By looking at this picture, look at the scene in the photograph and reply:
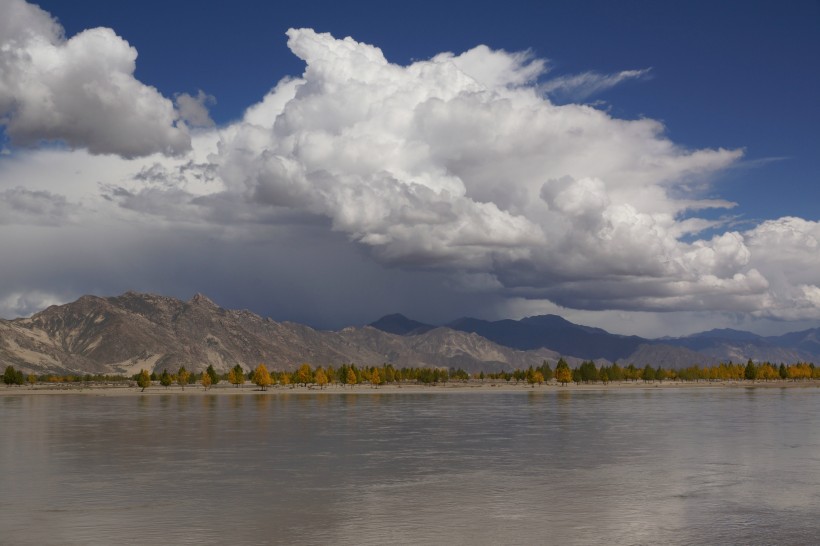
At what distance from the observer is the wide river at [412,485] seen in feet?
126

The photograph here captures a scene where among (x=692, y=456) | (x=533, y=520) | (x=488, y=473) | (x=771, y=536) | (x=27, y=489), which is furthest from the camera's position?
(x=692, y=456)

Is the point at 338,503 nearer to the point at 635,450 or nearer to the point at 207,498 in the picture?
the point at 207,498

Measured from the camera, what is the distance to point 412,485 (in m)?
52.7

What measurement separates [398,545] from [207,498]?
17384mm

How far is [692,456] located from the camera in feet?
227

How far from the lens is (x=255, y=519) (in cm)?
4150

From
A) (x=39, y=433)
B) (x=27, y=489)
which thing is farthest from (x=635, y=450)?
(x=39, y=433)

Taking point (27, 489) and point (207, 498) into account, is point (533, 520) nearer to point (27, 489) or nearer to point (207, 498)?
point (207, 498)

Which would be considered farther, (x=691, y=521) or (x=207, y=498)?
(x=207, y=498)

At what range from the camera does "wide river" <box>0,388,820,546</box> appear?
38.4 m

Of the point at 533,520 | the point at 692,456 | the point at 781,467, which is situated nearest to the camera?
the point at 533,520

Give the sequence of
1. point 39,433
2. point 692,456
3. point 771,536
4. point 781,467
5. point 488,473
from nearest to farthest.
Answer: point 771,536
point 488,473
point 781,467
point 692,456
point 39,433

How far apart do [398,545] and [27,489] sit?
30079 mm

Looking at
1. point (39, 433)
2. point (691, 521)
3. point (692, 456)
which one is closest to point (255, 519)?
point (691, 521)
